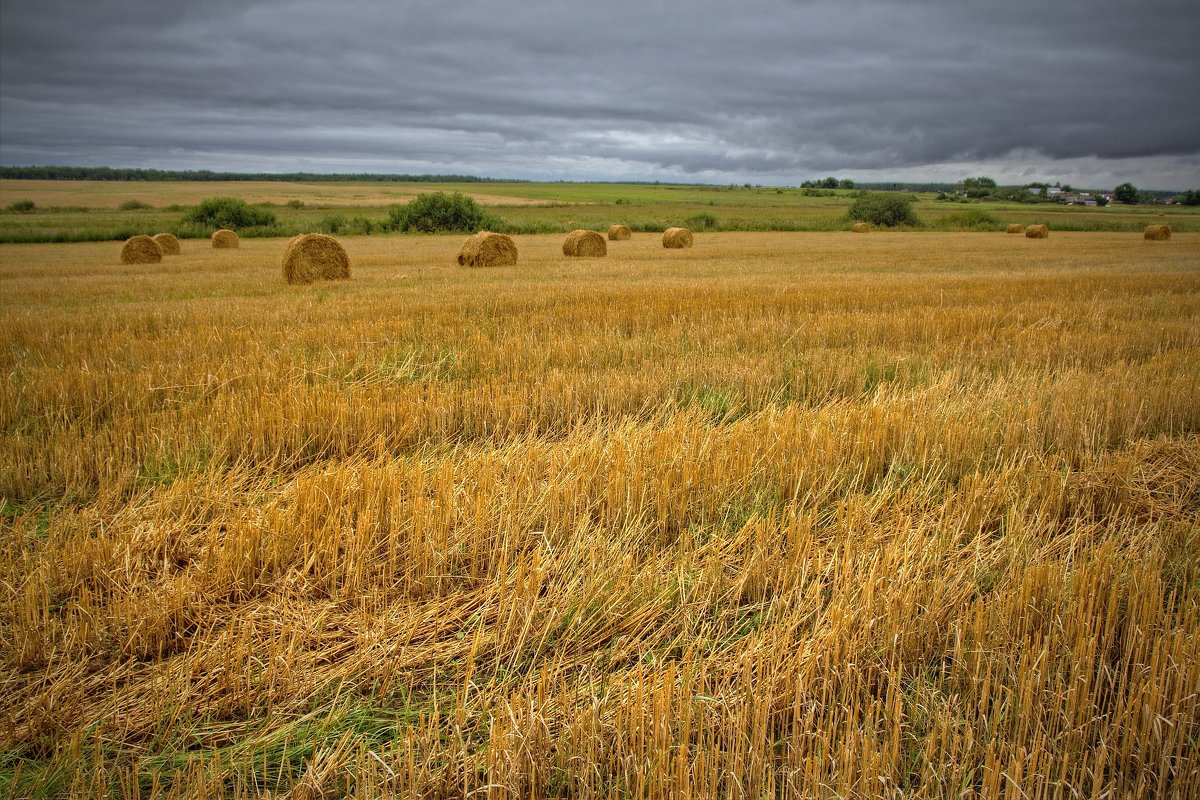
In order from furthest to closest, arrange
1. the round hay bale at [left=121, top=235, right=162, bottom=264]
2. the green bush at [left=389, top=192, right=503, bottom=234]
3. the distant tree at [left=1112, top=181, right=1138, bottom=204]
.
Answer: the distant tree at [left=1112, top=181, right=1138, bottom=204] → the green bush at [left=389, top=192, right=503, bottom=234] → the round hay bale at [left=121, top=235, right=162, bottom=264]

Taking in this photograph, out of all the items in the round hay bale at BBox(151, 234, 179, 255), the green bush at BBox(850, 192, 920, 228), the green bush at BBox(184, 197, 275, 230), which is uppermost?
the green bush at BBox(850, 192, 920, 228)

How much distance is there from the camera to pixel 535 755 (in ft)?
6.40

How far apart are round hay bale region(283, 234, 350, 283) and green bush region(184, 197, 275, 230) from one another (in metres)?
39.4

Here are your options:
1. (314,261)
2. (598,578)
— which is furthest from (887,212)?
(598,578)

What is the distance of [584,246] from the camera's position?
27.6 metres

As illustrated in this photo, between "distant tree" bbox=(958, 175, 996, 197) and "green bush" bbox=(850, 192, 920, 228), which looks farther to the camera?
"distant tree" bbox=(958, 175, 996, 197)

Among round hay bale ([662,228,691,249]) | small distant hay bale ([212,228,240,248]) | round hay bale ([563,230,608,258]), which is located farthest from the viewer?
small distant hay bale ([212,228,240,248])

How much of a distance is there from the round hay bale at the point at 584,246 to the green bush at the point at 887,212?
158 ft

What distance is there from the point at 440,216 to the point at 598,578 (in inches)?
2139

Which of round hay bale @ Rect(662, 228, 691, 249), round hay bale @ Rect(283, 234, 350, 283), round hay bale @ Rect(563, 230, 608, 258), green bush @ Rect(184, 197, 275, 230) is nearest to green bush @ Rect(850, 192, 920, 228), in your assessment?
round hay bale @ Rect(662, 228, 691, 249)

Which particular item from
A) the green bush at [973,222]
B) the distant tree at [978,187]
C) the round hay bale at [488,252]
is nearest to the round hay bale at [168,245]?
the round hay bale at [488,252]

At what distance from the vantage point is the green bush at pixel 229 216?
52188mm

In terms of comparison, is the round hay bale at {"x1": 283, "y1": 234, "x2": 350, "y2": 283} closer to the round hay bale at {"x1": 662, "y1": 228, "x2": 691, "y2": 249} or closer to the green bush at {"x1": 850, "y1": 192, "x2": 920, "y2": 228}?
the round hay bale at {"x1": 662, "y1": 228, "x2": 691, "y2": 249}

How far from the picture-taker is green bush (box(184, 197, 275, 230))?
5219 cm
